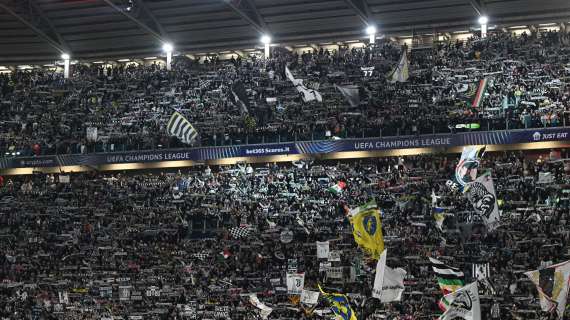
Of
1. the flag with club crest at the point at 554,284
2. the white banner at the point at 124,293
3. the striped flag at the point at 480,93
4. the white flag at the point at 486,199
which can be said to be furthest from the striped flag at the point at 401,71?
the flag with club crest at the point at 554,284

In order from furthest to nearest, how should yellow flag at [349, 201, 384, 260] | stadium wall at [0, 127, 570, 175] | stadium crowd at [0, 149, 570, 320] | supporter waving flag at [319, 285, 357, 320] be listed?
stadium wall at [0, 127, 570, 175] < stadium crowd at [0, 149, 570, 320] < yellow flag at [349, 201, 384, 260] < supporter waving flag at [319, 285, 357, 320]

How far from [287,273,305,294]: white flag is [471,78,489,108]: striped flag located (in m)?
12.5

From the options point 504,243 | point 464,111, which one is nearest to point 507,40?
point 464,111

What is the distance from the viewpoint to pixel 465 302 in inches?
1093


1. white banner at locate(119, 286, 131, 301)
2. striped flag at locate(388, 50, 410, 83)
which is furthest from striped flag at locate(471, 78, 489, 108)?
white banner at locate(119, 286, 131, 301)

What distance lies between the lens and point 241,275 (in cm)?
4003

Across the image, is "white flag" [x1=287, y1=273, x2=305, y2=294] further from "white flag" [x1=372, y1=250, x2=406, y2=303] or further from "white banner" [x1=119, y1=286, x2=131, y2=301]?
"white banner" [x1=119, y1=286, x2=131, y2=301]

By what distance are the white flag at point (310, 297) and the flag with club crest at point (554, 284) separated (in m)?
10.4

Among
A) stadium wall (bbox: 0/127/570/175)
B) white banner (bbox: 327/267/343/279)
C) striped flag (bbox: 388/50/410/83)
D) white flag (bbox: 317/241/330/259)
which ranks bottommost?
white banner (bbox: 327/267/343/279)

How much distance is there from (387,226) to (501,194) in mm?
4951

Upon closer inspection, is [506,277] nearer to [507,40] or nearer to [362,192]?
[362,192]

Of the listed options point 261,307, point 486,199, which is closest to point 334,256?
point 261,307

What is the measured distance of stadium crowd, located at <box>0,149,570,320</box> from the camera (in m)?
36.6

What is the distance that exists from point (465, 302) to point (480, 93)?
1787 cm
